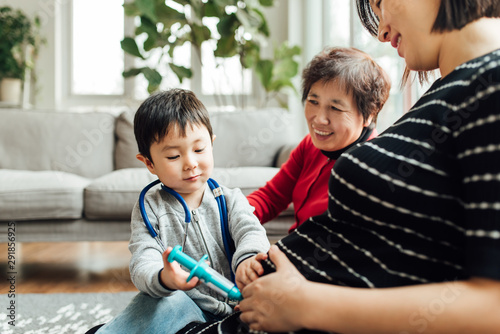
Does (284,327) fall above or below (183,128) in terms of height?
below

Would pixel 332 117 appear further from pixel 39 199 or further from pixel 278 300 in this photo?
pixel 39 199

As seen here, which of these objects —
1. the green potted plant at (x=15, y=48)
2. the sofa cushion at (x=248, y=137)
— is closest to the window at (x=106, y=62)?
the green potted plant at (x=15, y=48)

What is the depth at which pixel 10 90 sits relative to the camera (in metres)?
4.54

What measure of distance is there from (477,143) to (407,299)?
0.64 feet

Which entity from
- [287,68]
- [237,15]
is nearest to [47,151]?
[237,15]

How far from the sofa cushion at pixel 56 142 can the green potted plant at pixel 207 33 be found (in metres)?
0.92

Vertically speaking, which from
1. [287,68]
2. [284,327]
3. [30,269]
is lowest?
[30,269]

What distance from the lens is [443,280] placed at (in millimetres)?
582

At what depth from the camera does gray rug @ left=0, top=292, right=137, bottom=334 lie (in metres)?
1.62

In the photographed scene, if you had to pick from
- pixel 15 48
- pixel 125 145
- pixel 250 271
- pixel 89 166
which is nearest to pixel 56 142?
pixel 89 166

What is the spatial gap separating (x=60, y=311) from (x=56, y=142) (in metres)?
1.39

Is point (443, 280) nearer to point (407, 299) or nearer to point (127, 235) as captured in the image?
point (407, 299)

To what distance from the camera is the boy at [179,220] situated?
36.0 inches

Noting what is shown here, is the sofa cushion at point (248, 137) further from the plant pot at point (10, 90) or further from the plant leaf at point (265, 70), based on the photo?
the plant pot at point (10, 90)
